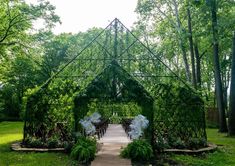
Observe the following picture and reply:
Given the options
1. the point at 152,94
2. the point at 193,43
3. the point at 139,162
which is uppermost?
the point at 193,43

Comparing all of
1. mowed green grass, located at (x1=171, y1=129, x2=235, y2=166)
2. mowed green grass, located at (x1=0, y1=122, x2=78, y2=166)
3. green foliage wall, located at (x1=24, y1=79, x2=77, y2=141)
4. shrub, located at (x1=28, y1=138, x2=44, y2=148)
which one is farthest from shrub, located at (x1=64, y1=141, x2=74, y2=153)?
mowed green grass, located at (x1=171, y1=129, x2=235, y2=166)

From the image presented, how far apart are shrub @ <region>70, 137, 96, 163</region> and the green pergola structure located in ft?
4.35

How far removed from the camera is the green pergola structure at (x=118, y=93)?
13258 millimetres

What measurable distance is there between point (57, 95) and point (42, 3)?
8629 mm

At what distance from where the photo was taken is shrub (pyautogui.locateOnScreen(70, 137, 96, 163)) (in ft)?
36.2

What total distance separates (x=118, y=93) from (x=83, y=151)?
312 centimetres

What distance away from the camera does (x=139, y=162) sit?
436 inches

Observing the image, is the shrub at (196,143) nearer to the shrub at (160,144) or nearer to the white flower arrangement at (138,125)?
the shrub at (160,144)

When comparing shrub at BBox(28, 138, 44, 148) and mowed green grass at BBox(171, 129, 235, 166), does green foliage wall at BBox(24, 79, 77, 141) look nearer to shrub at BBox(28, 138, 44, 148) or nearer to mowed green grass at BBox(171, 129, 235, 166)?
shrub at BBox(28, 138, 44, 148)

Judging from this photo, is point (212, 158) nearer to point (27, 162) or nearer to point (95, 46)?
point (27, 162)

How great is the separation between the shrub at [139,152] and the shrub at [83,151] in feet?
3.41

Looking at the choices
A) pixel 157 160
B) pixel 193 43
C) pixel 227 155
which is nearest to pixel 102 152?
pixel 157 160

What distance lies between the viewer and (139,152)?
1129cm

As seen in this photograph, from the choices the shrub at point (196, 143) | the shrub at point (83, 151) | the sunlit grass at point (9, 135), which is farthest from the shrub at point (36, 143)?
the shrub at point (196, 143)
